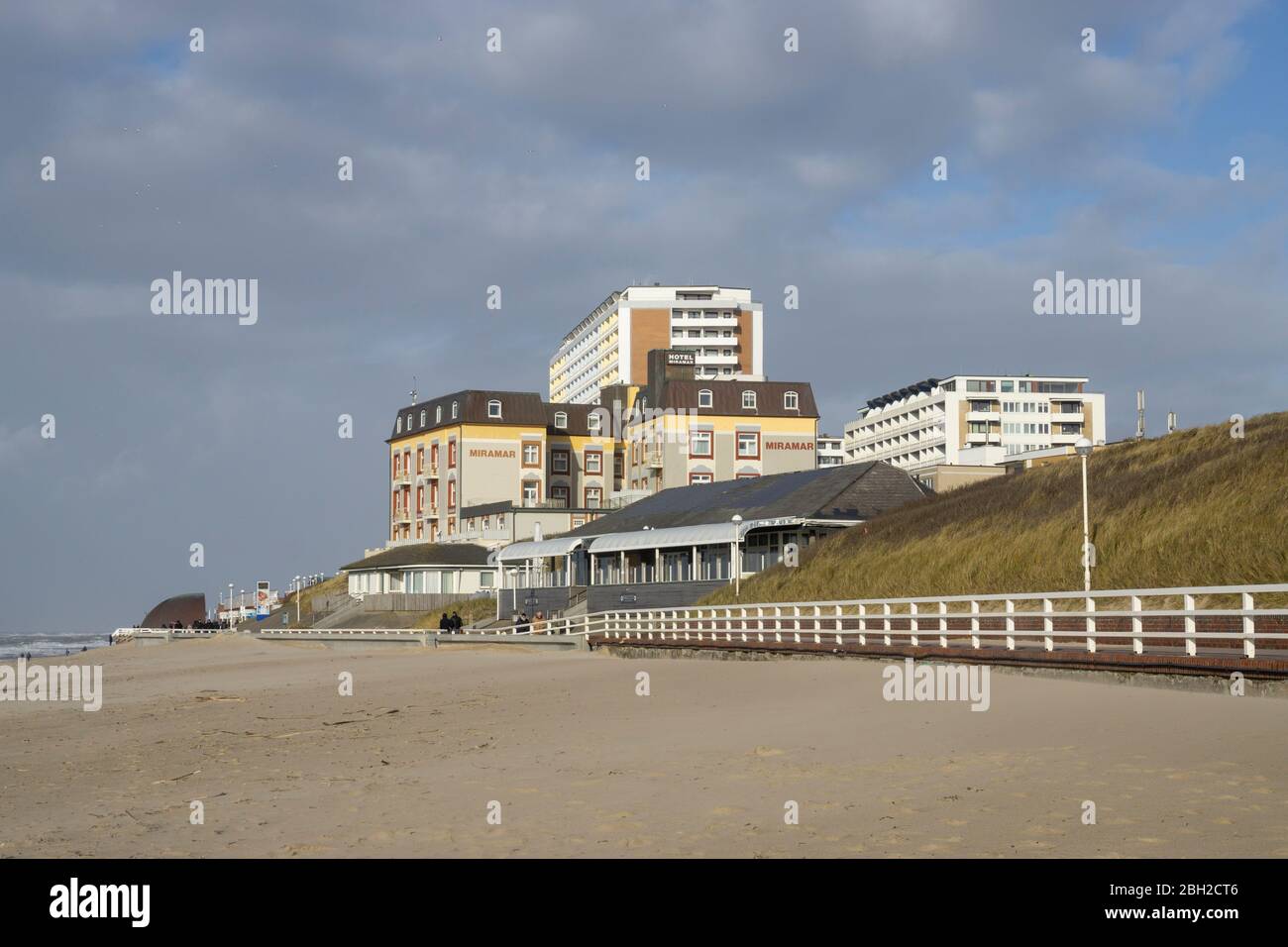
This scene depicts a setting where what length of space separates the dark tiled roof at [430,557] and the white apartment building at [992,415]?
215 ft

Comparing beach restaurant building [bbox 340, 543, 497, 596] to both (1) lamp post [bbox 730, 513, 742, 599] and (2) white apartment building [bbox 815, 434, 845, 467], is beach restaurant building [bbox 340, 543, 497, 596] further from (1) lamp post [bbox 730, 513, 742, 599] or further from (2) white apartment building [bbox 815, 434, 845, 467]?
(2) white apartment building [bbox 815, 434, 845, 467]

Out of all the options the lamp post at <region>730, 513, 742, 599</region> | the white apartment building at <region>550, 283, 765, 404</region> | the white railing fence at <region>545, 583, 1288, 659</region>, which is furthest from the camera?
the white apartment building at <region>550, 283, 765, 404</region>

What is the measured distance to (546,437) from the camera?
10044 centimetres

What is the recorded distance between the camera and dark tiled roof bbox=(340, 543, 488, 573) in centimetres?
7962

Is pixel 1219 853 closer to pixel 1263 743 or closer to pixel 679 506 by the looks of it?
pixel 1263 743

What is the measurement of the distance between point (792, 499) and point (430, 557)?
33.4 meters

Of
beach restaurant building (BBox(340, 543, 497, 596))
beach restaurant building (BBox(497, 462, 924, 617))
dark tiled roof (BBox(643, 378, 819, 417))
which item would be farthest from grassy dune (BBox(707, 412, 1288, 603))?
dark tiled roof (BBox(643, 378, 819, 417))

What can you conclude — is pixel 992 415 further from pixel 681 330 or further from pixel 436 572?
pixel 436 572

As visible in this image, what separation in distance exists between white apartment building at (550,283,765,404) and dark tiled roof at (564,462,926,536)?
231 feet

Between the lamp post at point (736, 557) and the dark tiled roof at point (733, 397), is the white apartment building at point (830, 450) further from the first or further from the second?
the lamp post at point (736, 557)

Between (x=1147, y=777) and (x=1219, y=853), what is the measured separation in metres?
2.60

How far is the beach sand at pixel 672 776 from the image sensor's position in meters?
Answer: 9.02

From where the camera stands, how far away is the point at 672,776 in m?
11.9
